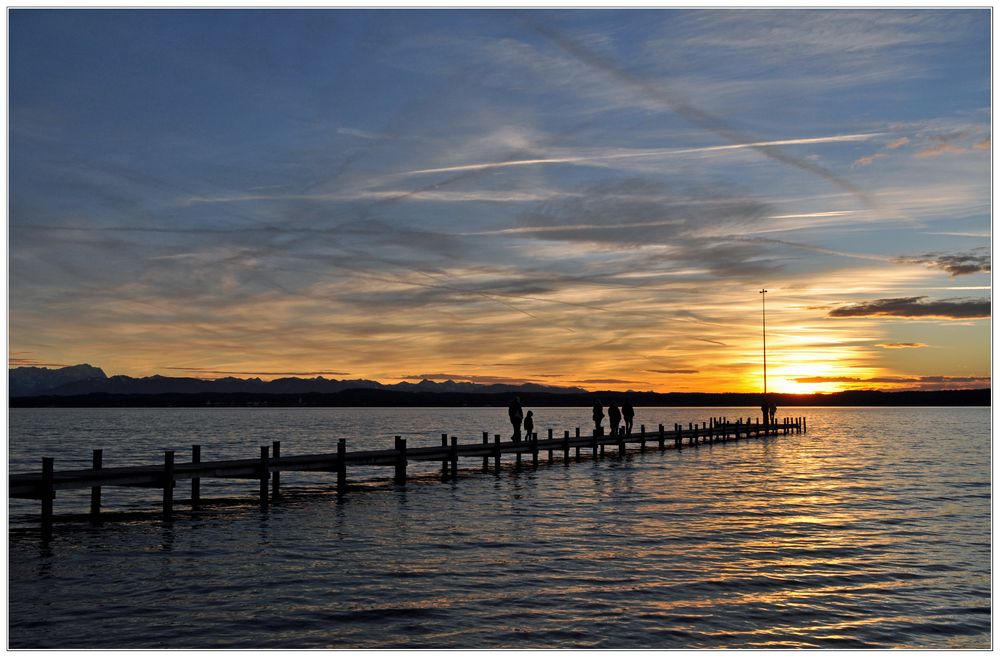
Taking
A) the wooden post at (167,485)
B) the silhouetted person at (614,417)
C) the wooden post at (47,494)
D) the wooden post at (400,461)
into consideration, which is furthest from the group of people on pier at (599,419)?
the wooden post at (47,494)

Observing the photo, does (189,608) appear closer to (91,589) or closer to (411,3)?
(91,589)

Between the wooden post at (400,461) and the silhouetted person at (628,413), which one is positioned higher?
the silhouetted person at (628,413)

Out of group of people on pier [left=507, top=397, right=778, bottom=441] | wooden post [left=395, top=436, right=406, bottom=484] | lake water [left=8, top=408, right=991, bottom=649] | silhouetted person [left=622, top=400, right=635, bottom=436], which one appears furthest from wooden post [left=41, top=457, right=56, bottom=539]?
silhouetted person [left=622, top=400, right=635, bottom=436]

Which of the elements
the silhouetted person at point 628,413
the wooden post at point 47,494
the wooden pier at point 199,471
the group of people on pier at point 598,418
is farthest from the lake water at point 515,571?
the silhouetted person at point 628,413

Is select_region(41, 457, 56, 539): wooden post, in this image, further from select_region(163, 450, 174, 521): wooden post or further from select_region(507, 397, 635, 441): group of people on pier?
select_region(507, 397, 635, 441): group of people on pier


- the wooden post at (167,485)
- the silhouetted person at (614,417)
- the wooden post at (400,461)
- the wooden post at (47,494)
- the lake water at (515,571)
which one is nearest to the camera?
the lake water at (515,571)

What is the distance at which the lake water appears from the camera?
1276cm

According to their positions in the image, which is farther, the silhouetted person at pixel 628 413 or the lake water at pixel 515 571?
the silhouetted person at pixel 628 413

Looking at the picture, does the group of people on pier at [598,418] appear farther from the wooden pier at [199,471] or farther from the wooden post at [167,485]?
the wooden post at [167,485]

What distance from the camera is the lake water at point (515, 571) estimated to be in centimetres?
1276

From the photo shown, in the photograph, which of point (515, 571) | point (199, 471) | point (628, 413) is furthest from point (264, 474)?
point (628, 413)

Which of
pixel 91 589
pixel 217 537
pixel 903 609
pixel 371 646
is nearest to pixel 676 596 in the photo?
pixel 903 609

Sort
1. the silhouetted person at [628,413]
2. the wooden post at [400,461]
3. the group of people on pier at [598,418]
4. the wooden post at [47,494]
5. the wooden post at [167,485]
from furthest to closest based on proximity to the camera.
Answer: the silhouetted person at [628,413], the group of people on pier at [598,418], the wooden post at [400,461], the wooden post at [167,485], the wooden post at [47,494]

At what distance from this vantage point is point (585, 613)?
13.6 m
